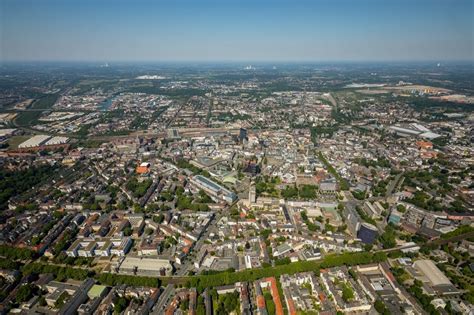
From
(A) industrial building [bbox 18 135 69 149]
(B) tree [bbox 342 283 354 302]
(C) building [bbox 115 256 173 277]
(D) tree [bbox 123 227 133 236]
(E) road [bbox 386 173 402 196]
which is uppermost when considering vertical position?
(A) industrial building [bbox 18 135 69 149]

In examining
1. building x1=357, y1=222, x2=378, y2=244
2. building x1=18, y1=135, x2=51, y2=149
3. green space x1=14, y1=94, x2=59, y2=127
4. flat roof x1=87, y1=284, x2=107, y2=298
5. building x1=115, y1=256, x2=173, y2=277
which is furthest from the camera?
green space x1=14, y1=94, x2=59, y2=127

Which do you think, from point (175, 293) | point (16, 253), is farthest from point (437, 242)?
point (16, 253)

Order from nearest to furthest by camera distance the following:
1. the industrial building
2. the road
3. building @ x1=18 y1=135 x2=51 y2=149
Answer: the road, building @ x1=18 y1=135 x2=51 y2=149, the industrial building

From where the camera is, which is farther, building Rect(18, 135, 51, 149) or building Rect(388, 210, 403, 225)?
building Rect(18, 135, 51, 149)

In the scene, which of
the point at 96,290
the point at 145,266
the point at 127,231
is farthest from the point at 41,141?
the point at 145,266

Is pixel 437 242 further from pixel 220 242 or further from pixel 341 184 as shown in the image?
pixel 220 242

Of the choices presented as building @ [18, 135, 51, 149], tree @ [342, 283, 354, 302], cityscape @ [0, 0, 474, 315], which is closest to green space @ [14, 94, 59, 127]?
cityscape @ [0, 0, 474, 315]

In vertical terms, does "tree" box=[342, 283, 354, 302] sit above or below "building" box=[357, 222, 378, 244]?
below

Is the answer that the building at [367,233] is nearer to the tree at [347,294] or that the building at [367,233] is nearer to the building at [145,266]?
the tree at [347,294]

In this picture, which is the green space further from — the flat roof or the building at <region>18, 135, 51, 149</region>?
the flat roof
